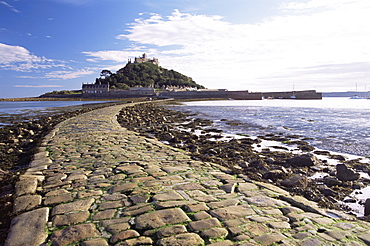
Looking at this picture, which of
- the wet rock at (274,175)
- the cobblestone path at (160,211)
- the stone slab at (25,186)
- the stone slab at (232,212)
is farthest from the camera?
the wet rock at (274,175)

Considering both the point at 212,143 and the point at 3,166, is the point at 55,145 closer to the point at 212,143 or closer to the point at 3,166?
the point at 3,166

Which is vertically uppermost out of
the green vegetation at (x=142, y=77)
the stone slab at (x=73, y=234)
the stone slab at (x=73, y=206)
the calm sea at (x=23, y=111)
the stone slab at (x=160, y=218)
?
the green vegetation at (x=142, y=77)

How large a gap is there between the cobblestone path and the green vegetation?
330 feet

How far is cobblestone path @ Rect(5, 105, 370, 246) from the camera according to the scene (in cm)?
228

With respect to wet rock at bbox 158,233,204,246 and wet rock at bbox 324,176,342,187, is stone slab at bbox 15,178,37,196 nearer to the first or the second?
wet rock at bbox 158,233,204,246

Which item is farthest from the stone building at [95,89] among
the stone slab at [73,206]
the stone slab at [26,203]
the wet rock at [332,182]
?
the stone slab at [73,206]

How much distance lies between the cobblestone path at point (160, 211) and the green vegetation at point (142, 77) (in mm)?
100481

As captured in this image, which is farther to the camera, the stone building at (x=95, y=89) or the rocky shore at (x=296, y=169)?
the stone building at (x=95, y=89)

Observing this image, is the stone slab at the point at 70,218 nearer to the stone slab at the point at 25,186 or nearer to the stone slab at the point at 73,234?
the stone slab at the point at 73,234

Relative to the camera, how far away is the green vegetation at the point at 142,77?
363 feet

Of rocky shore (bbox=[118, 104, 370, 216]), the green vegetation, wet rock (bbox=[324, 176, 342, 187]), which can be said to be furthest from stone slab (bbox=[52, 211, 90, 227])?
the green vegetation

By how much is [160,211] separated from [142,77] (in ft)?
384

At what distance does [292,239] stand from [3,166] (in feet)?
19.4

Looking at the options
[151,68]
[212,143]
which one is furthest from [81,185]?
[151,68]
